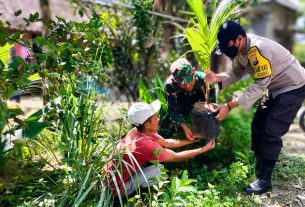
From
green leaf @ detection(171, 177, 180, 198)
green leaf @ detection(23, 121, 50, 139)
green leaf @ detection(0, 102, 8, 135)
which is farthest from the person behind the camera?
green leaf @ detection(171, 177, 180, 198)

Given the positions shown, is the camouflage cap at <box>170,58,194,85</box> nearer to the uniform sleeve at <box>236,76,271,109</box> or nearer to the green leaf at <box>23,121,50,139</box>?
the uniform sleeve at <box>236,76,271,109</box>

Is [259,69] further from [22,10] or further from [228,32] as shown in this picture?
[22,10]

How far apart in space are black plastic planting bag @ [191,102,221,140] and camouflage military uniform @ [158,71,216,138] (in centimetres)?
23

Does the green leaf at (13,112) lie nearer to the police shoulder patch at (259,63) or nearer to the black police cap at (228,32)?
the black police cap at (228,32)

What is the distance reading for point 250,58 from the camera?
10.8ft

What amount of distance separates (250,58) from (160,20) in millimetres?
2602

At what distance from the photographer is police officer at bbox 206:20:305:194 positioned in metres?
3.27

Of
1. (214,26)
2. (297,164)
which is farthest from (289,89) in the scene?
(297,164)

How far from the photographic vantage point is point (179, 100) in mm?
3865

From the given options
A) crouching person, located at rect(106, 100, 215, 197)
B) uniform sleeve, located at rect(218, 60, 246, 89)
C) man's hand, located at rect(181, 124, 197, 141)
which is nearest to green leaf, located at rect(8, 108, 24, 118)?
crouching person, located at rect(106, 100, 215, 197)

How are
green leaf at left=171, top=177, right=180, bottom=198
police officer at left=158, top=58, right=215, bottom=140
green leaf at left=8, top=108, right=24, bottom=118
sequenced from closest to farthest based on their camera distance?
green leaf at left=8, top=108, right=24, bottom=118
green leaf at left=171, top=177, right=180, bottom=198
police officer at left=158, top=58, right=215, bottom=140

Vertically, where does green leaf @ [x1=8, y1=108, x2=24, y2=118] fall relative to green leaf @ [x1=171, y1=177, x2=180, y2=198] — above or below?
above

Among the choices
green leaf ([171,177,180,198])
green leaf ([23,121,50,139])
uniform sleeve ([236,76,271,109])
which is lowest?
green leaf ([171,177,180,198])

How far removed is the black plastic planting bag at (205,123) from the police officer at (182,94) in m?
0.22
